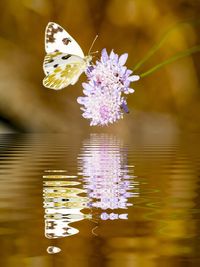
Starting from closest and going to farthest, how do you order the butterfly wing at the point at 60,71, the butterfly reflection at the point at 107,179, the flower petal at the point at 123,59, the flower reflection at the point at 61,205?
the flower reflection at the point at 61,205
the butterfly reflection at the point at 107,179
the flower petal at the point at 123,59
the butterfly wing at the point at 60,71

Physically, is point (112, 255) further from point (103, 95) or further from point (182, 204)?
point (103, 95)

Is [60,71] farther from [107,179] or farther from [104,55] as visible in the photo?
[107,179]

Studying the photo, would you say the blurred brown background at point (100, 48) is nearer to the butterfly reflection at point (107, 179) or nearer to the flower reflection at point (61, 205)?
the butterfly reflection at point (107, 179)

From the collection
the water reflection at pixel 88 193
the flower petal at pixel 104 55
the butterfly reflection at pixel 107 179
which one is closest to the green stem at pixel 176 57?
the flower petal at pixel 104 55

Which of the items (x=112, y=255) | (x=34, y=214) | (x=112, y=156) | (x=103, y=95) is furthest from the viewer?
(x=103, y=95)

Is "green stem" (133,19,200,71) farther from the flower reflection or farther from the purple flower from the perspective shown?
the flower reflection

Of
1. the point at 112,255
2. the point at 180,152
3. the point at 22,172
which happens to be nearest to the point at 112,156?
the point at 180,152

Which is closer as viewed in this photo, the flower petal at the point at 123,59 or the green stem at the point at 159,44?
the flower petal at the point at 123,59
